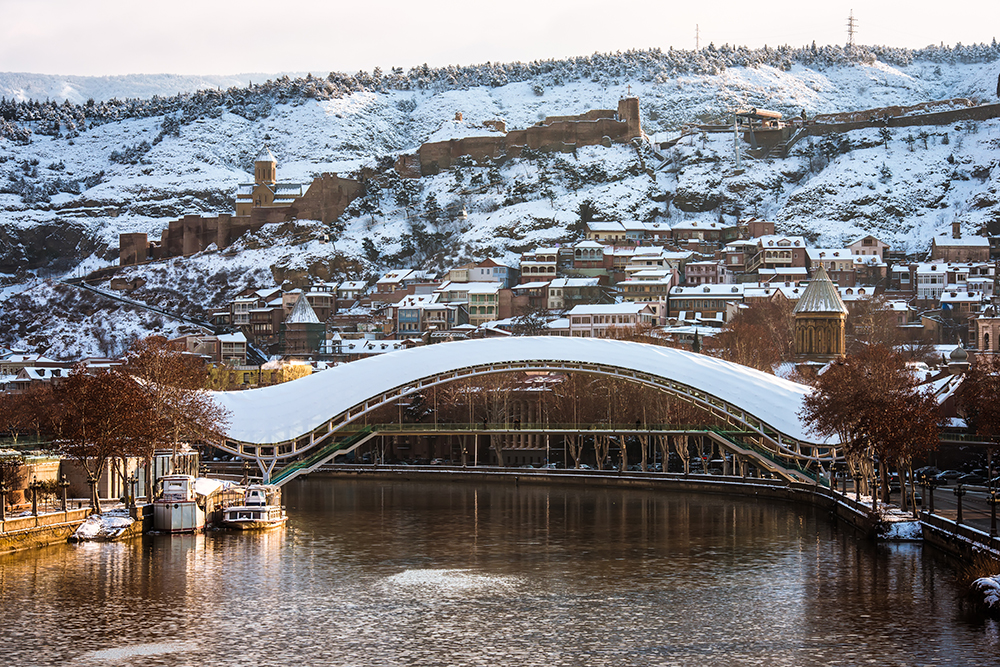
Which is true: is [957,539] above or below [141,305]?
below

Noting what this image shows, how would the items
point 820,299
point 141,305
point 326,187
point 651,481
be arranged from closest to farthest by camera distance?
point 651,481, point 820,299, point 141,305, point 326,187

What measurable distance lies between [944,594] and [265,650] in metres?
14.7

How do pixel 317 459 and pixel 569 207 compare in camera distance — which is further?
pixel 569 207

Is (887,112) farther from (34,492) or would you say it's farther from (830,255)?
(34,492)

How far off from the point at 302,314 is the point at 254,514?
259 feet

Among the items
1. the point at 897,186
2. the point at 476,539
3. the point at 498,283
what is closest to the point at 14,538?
the point at 476,539

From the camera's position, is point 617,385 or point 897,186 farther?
point 897,186

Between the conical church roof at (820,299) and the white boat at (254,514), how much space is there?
49401mm

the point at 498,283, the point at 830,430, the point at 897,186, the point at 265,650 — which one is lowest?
the point at 265,650

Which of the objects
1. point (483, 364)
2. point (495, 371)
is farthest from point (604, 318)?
point (483, 364)

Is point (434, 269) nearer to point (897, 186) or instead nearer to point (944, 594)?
point (897, 186)

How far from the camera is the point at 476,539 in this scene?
4234cm

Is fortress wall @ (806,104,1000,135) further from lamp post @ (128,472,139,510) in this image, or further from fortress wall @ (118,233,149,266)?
lamp post @ (128,472,139,510)

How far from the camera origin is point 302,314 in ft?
402
